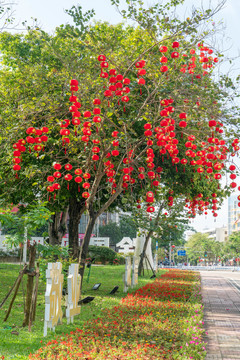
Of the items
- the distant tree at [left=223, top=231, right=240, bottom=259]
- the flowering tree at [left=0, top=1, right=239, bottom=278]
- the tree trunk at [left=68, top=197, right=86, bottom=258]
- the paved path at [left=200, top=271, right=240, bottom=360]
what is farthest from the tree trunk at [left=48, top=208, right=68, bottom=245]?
the distant tree at [left=223, top=231, right=240, bottom=259]

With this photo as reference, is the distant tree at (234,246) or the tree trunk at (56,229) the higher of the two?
the tree trunk at (56,229)

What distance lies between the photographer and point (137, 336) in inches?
267

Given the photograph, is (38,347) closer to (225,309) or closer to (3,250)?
(225,309)

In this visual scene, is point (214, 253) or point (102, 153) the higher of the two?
point (102, 153)

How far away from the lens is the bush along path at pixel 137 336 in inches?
217

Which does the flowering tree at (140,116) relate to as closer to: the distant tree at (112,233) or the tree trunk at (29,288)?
the tree trunk at (29,288)

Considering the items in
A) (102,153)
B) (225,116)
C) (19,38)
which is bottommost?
(102,153)

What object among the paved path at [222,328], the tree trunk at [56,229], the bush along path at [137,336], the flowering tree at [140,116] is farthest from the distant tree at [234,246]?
the bush along path at [137,336]

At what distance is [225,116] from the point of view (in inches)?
394

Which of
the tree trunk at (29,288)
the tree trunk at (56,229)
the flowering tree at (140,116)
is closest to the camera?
the tree trunk at (29,288)

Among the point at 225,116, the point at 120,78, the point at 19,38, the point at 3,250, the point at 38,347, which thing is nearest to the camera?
the point at 38,347

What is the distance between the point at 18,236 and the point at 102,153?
352 cm

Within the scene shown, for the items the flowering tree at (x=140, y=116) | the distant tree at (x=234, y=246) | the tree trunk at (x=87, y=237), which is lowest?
the distant tree at (x=234, y=246)

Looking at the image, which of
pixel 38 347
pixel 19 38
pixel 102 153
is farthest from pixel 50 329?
pixel 19 38
